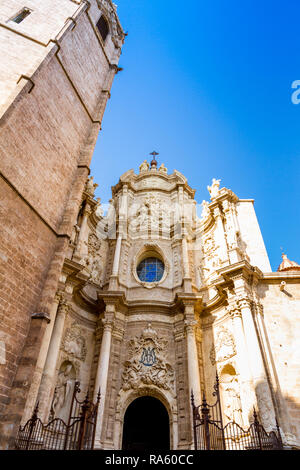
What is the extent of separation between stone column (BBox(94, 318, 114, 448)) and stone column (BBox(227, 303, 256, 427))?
4781 millimetres

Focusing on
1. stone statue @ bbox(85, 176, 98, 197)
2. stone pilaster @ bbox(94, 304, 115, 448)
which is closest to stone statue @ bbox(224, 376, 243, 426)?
stone pilaster @ bbox(94, 304, 115, 448)

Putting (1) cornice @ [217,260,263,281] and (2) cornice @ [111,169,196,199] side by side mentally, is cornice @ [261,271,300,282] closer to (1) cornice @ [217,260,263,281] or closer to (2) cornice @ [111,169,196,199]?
(1) cornice @ [217,260,263,281]

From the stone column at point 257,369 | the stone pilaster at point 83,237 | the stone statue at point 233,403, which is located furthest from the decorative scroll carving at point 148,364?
the stone pilaster at point 83,237

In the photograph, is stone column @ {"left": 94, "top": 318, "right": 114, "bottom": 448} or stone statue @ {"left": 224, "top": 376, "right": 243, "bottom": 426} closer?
stone statue @ {"left": 224, "top": 376, "right": 243, "bottom": 426}

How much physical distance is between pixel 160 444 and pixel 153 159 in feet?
53.1

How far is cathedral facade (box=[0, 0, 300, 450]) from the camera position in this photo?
9.12 m

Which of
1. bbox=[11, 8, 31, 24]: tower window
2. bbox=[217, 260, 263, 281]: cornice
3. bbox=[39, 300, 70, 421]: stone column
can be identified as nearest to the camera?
bbox=[39, 300, 70, 421]: stone column

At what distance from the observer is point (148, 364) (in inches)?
520

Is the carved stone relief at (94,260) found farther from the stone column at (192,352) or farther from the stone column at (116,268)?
the stone column at (192,352)

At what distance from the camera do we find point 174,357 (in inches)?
530

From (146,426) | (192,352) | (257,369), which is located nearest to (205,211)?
(192,352)

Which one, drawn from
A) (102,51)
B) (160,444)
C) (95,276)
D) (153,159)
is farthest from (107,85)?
(160,444)

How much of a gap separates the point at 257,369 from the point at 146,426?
506 cm

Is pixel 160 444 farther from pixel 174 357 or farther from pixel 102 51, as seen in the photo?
pixel 102 51
